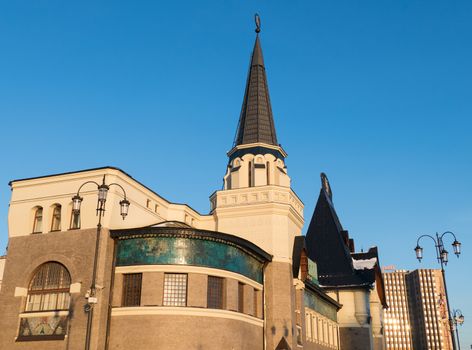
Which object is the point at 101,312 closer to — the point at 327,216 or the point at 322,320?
the point at 322,320

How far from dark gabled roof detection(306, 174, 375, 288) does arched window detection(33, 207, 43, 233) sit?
109 feet

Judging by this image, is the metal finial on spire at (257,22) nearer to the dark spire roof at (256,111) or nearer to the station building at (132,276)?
the dark spire roof at (256,111)

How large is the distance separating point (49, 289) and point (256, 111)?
918 inches

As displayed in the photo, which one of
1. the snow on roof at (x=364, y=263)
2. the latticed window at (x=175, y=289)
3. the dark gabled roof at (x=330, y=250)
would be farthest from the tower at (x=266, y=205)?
the snow on roof at (x=364, y=263)

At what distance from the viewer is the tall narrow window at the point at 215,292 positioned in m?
29.5

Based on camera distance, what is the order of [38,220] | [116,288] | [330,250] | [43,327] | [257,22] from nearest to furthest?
[43,327] → [116,288] → [38,220] → [257,22] → [330,250]

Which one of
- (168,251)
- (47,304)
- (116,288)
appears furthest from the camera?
(168,251)

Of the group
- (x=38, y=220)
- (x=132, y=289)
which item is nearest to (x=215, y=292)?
(x=132, y=289)

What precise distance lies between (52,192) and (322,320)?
26548mm

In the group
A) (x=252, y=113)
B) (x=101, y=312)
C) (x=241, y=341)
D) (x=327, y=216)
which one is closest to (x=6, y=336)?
(x=101, y=312)

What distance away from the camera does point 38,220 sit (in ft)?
103

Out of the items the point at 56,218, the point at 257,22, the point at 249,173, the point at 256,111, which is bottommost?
the point at 56,218

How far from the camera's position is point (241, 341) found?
100 feet

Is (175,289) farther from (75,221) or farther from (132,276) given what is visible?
(75,221)
